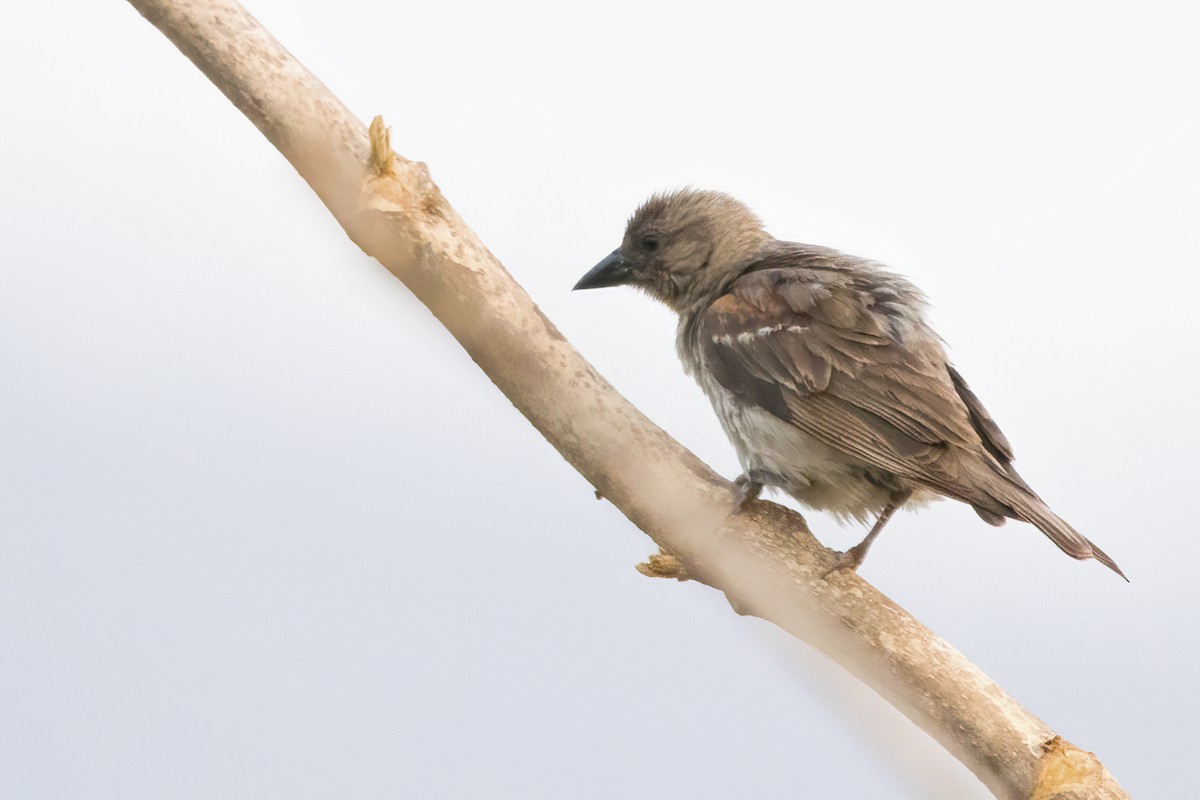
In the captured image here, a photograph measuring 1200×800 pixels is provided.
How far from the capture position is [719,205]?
450 cm

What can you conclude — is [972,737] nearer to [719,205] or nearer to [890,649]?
[890,649]

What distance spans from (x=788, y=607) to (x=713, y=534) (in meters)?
0.29

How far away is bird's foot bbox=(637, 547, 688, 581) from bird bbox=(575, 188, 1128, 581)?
0.84 ft

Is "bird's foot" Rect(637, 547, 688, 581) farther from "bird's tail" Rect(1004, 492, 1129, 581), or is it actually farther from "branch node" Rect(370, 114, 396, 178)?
"branch node" Rect(370, 114, 396, 178)

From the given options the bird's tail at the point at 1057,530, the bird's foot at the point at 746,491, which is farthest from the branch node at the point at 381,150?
the bird's tail at the point at 1057,530

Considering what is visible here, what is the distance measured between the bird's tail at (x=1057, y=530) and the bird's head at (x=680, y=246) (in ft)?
4.92

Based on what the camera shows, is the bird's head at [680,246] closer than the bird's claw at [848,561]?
No

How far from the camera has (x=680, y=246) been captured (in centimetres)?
443

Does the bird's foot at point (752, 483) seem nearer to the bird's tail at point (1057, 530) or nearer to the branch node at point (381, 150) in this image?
the bird's tail at point (1057, 530)

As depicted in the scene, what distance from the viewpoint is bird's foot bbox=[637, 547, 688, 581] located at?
3.37 m

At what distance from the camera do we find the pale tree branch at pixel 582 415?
122 inches

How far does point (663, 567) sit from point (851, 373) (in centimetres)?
79

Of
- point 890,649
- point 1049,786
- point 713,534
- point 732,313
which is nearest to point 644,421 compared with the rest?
point 713,534

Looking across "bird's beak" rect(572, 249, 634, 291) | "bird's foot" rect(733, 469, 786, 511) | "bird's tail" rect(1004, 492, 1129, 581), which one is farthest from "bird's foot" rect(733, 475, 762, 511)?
"bird's beak" rect(572, 249, 634, 291)
